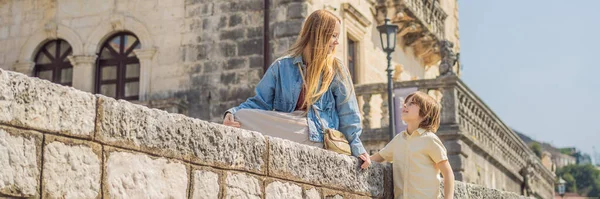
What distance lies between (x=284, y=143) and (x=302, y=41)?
2.97 feet


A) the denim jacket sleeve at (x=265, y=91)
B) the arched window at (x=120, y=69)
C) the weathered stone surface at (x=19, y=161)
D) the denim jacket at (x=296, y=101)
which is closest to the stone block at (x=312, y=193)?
the denim jacket at (x=296, y=101)

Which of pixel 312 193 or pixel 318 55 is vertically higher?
pixel 318 55

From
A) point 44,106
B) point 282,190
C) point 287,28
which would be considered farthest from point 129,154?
point 287,28

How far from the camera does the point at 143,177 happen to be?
4.02m

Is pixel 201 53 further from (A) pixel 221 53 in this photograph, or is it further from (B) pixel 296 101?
(B) pixel 296 101

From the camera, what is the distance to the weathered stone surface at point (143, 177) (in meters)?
3.89

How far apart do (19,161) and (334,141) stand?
2.32 meters

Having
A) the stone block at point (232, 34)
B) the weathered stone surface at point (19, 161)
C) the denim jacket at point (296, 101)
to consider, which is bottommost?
the weathered stone surface at point (19, 161)

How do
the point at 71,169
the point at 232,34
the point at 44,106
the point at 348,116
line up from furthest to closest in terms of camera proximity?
the point at 232,34 < the point at 348,116 < the point at 71,169 < the point at 44,106

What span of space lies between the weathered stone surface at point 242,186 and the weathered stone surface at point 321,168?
0.44 ft

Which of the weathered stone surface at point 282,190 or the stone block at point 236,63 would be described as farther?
the stone block at point 236,63

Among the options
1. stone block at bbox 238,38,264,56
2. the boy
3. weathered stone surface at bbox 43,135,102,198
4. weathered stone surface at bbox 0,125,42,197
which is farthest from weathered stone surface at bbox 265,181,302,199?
stone block at bbox 238,38,264,56

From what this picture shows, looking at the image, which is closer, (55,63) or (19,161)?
(19,161)

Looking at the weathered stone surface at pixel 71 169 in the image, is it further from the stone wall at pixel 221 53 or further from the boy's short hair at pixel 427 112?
the stone wall at pixel 221 53
